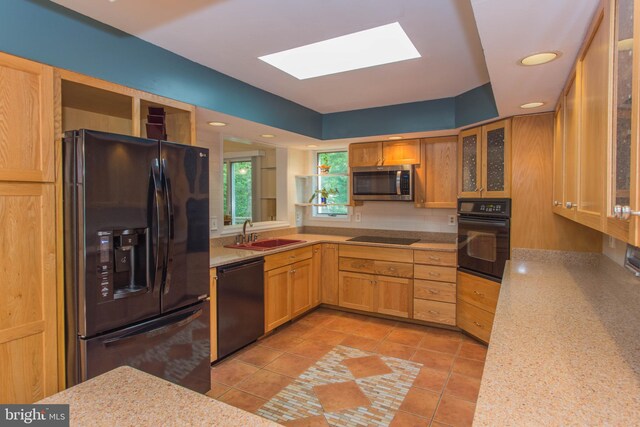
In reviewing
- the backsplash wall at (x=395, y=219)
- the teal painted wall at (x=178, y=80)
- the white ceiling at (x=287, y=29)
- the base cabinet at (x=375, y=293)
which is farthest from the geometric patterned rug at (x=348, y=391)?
the white ceiling at (x=287, y=29)

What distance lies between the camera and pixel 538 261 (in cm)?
301

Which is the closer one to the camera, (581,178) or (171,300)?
(581,178)

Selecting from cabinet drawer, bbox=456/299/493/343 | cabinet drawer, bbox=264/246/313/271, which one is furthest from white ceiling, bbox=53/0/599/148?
cabinet drawer, bbox=456/299/493/343

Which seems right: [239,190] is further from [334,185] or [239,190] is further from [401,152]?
[401,152]

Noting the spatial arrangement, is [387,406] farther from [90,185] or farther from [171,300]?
[90,185]

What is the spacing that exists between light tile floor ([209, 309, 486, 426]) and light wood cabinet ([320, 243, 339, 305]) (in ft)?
1.67

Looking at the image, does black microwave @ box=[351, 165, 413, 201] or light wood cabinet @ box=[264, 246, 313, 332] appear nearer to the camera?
light wood cabinet @ box=[264, 246, 313, 332]

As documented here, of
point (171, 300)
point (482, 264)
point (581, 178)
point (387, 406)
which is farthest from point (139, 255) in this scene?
point (482, 264)

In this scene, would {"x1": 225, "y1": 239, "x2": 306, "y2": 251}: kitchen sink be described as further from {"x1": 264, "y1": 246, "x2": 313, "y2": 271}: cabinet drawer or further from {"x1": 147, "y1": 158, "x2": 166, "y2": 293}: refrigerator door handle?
{"x1": 147, "y1": 158, "x2": 166, "y2": 293}: refrigerator door handle

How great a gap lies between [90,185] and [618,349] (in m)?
2.35

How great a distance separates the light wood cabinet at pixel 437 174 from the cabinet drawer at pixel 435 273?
0.72 m

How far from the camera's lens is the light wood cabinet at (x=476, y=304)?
10.5ft

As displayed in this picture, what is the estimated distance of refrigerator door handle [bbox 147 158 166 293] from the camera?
6.85 ft

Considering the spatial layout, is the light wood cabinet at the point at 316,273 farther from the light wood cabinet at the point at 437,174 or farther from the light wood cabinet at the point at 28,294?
the light wood cabinet at the point at 28,294
